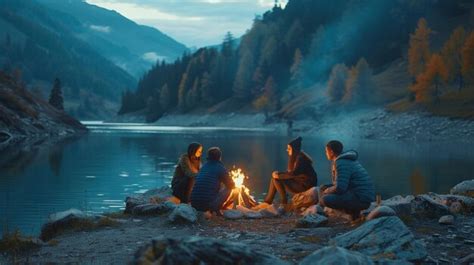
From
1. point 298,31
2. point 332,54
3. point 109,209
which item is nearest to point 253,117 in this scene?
point 332,54

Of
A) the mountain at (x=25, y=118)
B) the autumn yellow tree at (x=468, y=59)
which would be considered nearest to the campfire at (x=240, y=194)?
the mountain at (x=25, y=118)

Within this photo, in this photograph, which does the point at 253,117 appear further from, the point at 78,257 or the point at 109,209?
the point at 78,257

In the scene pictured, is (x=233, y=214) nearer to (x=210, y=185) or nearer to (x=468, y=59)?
(x=210, y=185)

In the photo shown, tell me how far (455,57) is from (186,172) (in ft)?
323

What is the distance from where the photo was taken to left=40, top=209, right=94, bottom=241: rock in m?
14.4

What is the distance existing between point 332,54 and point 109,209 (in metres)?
142

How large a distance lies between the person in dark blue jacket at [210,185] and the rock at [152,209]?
0.90 m

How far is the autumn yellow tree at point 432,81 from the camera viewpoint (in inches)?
3858

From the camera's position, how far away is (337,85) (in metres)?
125

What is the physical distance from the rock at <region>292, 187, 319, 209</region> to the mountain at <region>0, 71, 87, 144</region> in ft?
168

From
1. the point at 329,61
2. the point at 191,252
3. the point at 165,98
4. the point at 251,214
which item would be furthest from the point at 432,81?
the point at 165,98

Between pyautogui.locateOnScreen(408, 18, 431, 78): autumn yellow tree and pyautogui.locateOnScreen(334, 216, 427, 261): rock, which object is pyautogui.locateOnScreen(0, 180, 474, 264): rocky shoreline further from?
pyautogui.locateOnScreen(408, 18, 431, 78): autumn yellow tree

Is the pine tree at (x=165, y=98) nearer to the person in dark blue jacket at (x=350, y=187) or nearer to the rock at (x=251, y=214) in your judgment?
→ the rock at (x=251, y=214)

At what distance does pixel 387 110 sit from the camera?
104 metres
